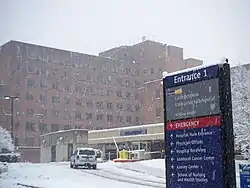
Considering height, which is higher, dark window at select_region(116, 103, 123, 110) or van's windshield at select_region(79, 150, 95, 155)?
dark window at select_region(116, 103, 123, 110)

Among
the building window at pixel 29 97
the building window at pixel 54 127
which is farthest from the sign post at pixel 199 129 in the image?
the building window at pixel 54 127

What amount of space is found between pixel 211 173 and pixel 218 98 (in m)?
0.58

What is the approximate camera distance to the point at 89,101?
85.8 feet

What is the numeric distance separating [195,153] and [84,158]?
1038 centimetres

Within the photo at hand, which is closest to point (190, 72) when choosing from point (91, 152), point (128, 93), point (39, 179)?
point (39, 179)

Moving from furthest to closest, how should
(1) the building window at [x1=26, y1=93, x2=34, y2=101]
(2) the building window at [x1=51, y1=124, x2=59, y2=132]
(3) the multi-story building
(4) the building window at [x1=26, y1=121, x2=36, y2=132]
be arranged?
(2) the building window at [x1=51, y1=124, x2=59, y2=132] < (3) the multi-story building < (1) the building window at [x1=26, y1=93, x2=34, y2=101] < (4) the building window at [x1=26, y1=121, x2=36, y2=132]

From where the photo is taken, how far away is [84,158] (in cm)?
1380

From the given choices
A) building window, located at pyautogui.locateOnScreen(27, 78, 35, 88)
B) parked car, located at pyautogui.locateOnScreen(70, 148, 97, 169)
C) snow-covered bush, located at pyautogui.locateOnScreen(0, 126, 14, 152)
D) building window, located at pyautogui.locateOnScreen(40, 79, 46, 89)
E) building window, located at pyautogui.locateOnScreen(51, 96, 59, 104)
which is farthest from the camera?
building window, located at pyautogui.locateOnScreen(51, 96, 59, 104)

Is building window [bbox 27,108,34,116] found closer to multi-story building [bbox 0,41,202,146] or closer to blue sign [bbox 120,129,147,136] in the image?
multi-story building [bbox 0,41,202,146]

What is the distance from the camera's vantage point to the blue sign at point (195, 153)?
3496 mm

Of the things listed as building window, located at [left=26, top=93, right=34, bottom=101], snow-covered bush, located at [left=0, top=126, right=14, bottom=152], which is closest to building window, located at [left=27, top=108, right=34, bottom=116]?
building window, located at [left=26, top=93, right=34, bottom=101]

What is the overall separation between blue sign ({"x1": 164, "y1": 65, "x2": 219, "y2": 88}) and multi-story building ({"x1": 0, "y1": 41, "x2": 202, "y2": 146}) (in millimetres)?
12554

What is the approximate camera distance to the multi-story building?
18.8 m

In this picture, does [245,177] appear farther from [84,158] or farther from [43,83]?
[43,83]
